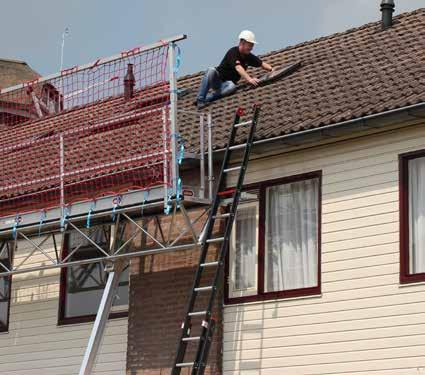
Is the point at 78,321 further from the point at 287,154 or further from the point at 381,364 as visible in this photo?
the point at 381,364

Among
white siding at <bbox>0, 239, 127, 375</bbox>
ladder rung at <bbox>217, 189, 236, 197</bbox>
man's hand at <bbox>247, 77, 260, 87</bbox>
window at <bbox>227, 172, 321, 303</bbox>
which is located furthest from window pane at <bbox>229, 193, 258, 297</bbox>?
man's hand at <bbox>247, 77, 260, 87</bbox>

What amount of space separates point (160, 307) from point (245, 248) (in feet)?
4.76

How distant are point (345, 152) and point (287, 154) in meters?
0.93

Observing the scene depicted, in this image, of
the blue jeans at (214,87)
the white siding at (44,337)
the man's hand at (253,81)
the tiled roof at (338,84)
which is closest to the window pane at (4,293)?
the white siding at (44,337)

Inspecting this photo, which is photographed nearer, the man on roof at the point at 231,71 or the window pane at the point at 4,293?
the man on roof at the point at 231,71

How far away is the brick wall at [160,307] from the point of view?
16328 millimetres

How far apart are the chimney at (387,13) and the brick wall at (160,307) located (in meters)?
4.71

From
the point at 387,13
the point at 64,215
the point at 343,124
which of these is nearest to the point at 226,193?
the point at 343,124

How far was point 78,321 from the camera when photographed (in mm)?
18203

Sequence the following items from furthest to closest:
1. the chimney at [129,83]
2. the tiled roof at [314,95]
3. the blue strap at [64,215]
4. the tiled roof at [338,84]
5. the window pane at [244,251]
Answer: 1. the chimney at [129,83]
2. the blue strap at [64,215]
3. the window pane at [244,251]
4. the tiled roof at [314,95]
5. the tiled roof at [338,84]

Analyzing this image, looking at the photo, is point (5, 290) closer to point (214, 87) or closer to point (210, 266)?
point (214, 87)

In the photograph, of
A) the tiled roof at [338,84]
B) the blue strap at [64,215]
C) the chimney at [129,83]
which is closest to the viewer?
the tiled roof at [338,84]

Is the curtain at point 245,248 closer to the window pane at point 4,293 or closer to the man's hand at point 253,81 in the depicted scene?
the man's hand at point 253,81

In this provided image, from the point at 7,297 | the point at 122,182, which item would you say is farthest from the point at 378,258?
the point at 7,297
